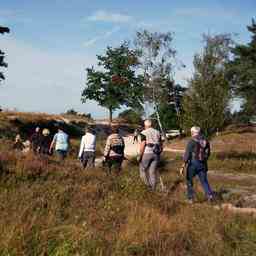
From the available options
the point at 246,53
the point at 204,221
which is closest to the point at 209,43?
the point at 246,53

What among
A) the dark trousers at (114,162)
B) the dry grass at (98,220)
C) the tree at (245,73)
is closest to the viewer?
the dry grass at (98,220)

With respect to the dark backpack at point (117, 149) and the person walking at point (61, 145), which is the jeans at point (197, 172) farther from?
the person walking at point (61, 145)

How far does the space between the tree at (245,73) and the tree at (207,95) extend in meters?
9.12

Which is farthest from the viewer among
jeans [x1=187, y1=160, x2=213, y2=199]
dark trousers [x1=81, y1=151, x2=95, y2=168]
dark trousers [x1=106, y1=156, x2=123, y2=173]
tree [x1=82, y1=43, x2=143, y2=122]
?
tree [x1=82, y1=43, x2=143, y2=122]

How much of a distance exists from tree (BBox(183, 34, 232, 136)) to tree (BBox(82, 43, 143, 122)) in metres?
23.9

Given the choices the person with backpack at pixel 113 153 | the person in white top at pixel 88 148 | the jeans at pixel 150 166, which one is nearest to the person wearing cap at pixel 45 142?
the person in white top at pixel 88 148

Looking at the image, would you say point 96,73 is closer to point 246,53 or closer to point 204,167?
point 246,53

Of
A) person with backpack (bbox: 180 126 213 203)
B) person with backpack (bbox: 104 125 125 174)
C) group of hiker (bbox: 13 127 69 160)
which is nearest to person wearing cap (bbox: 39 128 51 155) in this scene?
group of hiker (bbox: 13 127 69 160)

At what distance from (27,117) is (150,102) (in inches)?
436

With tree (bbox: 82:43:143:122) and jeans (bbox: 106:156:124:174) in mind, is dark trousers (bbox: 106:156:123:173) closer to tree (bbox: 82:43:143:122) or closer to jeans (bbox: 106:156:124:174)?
jeans (bbox: 106:156:124:174)

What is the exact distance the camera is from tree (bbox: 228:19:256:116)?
46.9 meters

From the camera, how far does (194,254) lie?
24.3 ft

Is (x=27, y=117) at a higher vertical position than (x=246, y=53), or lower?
lower

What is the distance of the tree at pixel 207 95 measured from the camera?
3512 cm
